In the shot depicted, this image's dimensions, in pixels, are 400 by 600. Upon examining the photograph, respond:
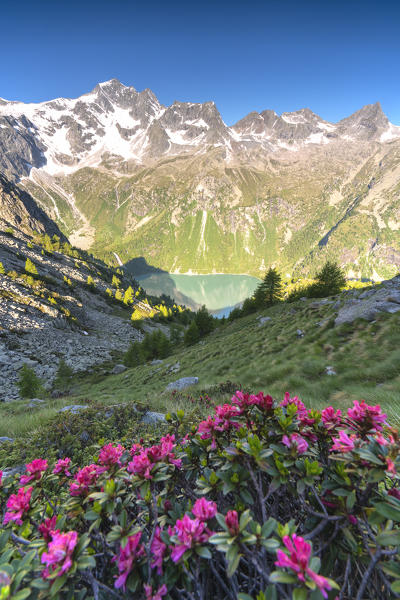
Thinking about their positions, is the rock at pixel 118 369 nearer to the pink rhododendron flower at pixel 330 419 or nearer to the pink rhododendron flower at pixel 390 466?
the pink rhododendron flower at pixel 330 419

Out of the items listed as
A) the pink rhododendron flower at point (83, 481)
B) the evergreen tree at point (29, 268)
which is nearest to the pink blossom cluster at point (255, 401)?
the pink rhododendron flower at point (83, 481)

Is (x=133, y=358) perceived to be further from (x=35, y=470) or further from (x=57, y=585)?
(x=57, y=585)

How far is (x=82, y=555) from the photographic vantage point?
4.81 ft

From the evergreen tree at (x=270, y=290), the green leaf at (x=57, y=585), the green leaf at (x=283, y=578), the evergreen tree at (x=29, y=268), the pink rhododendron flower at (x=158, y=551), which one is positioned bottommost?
the pink rhododendron flower at (x=158, y=551)

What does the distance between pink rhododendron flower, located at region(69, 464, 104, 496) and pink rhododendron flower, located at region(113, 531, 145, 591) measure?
686 millimetres

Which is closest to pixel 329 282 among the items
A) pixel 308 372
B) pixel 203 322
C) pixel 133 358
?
pixel 203 322

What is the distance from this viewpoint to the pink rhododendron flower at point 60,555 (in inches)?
53.4

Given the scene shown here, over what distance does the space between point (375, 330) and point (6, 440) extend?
17.6 meters

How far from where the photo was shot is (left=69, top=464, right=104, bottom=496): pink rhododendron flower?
2.07 meters

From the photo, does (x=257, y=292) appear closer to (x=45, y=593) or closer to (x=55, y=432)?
(x=55, y=432)

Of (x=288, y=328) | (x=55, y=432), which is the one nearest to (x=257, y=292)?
(x=288, y=328)

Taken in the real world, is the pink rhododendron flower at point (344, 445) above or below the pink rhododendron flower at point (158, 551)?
above

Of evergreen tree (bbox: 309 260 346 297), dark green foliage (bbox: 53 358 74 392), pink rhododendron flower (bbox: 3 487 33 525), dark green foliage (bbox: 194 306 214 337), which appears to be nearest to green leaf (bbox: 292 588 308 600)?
pink rhododendron flower (bbox: 3 487 33 525)

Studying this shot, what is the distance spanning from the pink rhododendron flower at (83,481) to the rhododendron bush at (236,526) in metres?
0.01
